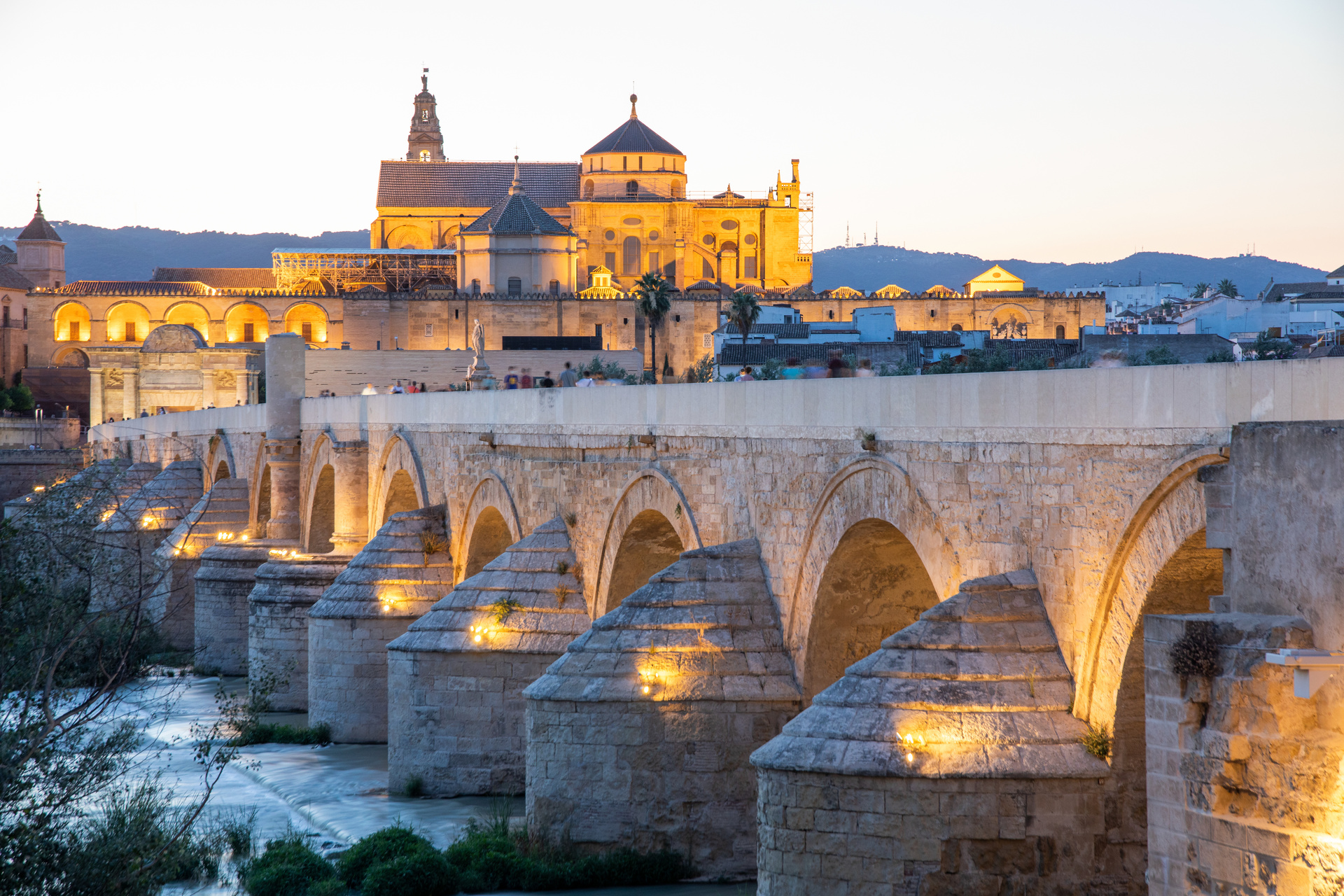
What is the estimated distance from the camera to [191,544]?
99.7 ft

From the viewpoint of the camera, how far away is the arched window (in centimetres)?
8025

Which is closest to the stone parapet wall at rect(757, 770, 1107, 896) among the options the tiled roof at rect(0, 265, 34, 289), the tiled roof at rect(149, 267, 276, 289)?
the tiled roof at rect(149, 267, 276, 289)

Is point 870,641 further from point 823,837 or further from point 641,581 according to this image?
point 641,581

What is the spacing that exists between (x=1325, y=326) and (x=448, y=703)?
26.9 m

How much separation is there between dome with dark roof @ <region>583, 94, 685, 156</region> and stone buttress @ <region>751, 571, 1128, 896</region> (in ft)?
244

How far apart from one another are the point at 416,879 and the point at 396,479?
1172cm

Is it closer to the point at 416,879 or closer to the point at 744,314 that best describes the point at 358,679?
the point at 416,879

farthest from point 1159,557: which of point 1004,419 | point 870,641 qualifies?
point 870,641

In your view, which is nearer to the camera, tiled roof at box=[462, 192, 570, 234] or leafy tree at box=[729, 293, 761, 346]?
leafy tree at box=[729, 293, 761, 346]

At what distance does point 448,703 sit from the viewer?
615 inches

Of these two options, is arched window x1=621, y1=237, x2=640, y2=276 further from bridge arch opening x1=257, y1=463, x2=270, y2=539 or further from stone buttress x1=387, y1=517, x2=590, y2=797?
stone buttress x1=387, y1=517, x2=590, y2=797

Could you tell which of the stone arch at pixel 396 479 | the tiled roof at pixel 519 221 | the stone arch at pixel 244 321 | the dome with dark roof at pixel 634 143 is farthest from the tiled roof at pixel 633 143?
the stone arch at pixel 396 479

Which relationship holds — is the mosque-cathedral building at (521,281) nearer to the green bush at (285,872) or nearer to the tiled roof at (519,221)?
the tiled roof at (519,221)

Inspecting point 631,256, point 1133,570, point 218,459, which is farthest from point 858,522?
point 631,256
